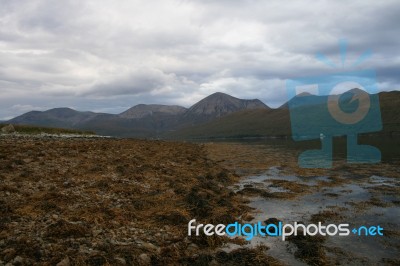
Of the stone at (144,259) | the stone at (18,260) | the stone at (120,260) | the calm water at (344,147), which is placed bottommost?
the calm water at (344,147)

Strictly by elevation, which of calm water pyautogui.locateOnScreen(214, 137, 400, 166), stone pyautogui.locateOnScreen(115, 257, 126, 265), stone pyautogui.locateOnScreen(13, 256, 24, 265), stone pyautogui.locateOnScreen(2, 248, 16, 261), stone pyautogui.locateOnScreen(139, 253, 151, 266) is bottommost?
calm water pyautogui.locateOnScreen(214, 137, 400, 166)

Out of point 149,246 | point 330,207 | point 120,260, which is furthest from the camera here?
point 330,207

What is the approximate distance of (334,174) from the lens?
29219 millimetres

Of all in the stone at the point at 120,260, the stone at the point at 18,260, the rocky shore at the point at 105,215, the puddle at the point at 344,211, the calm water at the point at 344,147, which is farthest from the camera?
the calm water at the point at 344,147

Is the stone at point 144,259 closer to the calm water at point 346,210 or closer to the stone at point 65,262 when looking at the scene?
the stone at point 65,262

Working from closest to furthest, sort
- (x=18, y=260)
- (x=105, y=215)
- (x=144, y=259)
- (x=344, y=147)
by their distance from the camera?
(x=18, y=260)
(x=144, y=259)
(x=105, y=215)
(x=344, y=147)

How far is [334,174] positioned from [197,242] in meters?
21.7

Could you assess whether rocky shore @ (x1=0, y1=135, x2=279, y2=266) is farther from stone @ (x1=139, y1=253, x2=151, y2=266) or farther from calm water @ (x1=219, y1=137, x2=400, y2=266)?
Answer: calm water @ (x1=219, y1=137, x2=400, y2=266)

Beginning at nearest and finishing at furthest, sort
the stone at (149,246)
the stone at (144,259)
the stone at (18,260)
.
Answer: the stone at (18,260) < the stone at (144,259) < the stone at (149,246)

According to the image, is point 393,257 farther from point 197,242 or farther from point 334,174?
point 334,174

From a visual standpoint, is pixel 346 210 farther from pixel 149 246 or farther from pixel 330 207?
pixel 149 246

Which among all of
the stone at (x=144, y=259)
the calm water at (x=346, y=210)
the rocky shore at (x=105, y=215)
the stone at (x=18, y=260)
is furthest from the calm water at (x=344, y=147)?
the stone at (x=18, y=260)

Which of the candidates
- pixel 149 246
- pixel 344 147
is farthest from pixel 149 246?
pixel 344 147

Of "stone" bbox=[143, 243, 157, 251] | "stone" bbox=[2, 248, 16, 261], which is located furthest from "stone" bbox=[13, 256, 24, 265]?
"stone" bbox=[143, 243, 157, 251]
